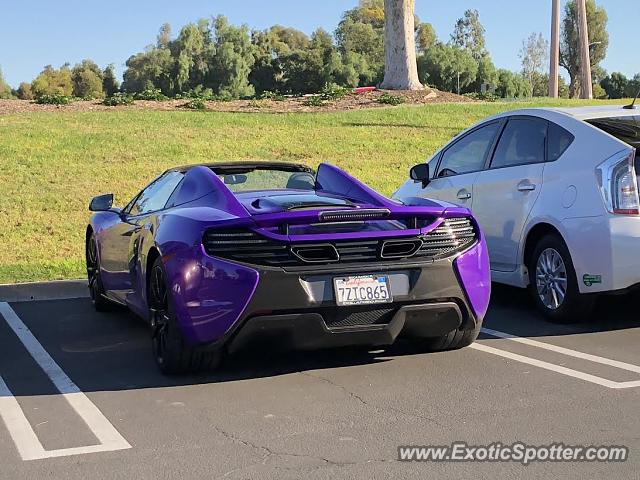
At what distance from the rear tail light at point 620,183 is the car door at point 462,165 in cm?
158

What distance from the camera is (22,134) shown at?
18.2 metres

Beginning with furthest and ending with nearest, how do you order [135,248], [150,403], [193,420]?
[135,248] < [150,403] < [193,420]

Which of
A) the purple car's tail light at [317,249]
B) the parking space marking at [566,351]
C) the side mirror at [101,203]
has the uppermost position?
the side mirror at [101,203]

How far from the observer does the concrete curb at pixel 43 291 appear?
332 inches

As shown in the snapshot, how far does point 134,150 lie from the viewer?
17.4 m

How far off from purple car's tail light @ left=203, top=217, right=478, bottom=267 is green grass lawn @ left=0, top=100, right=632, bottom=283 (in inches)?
202

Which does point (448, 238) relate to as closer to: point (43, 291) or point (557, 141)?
point (557, 141)

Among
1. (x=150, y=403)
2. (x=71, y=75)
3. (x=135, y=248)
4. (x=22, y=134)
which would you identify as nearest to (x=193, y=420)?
(x=150, y=403)

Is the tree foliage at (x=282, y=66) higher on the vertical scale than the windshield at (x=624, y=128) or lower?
higher

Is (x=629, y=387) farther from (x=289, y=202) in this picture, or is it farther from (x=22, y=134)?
(x=22, y=134)

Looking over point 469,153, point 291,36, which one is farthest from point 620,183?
point 291,36

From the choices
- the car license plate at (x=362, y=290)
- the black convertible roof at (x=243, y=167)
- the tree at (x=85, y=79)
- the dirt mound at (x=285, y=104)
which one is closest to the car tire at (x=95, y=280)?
the black convertible roof at (x=243, y=167)

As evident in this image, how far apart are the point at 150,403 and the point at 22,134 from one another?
48.6 ft

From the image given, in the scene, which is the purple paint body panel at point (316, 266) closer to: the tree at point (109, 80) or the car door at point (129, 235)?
the car door at point (129, 235)
